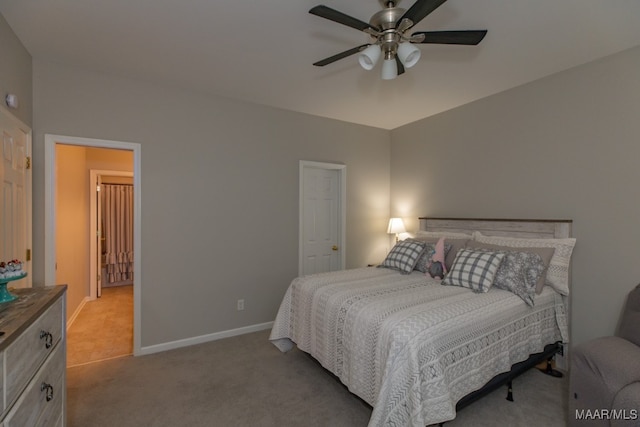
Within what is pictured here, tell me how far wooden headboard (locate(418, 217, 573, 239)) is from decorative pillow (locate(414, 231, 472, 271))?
13 centimetres

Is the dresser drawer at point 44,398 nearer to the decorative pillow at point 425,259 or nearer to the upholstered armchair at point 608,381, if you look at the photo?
the upholstered armchair at point 608,381

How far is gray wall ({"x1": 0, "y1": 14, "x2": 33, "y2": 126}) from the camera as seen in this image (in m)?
1.97

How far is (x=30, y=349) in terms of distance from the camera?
1230mm

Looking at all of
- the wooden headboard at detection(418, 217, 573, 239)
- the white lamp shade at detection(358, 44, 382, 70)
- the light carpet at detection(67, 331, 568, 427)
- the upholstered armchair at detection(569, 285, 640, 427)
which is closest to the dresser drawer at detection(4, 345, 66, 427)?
the light carpet at detection(67, 331, 568, 427)

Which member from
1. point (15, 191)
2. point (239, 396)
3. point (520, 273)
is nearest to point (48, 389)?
point (239, 396)

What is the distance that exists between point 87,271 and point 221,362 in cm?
341

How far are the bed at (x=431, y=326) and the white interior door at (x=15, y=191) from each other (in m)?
2.03

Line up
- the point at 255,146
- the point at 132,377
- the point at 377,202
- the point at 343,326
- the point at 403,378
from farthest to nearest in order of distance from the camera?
the point at 377,202 → the point at 255,146 → the point at 132,377 → the point at 343,326 → the point at 403,378

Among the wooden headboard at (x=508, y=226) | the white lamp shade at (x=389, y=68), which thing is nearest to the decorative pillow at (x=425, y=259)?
the wooden headboard at (x=508, y=226)

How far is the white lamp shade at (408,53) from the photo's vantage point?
5.64ft

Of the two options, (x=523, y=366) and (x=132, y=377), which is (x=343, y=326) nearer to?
(x=523, y=366)

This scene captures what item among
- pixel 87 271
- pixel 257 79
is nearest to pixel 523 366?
pixel 257 79

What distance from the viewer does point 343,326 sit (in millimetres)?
2100

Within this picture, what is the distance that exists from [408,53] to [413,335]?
159 centimetres
